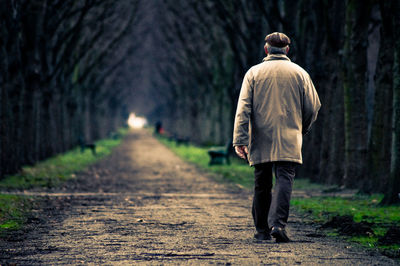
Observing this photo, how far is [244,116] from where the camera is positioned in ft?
22.6

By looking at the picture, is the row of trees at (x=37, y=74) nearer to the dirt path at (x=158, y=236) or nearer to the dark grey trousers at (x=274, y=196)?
the dirt path at (x=158, y=236)

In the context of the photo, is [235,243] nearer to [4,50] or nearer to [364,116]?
[364,116]

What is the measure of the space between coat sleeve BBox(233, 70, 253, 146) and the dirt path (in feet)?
3.63

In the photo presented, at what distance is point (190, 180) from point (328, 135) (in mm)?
3957

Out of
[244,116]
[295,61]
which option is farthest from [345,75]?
[244,116]

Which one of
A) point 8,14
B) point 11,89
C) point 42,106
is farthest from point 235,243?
point 42,106

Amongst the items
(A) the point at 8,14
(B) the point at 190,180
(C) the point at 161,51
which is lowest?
(B) the point at 190,180

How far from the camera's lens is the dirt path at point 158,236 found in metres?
6.01

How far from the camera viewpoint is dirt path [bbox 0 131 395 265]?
19.7 feet

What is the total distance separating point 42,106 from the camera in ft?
83.9

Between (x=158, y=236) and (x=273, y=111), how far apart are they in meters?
1.95

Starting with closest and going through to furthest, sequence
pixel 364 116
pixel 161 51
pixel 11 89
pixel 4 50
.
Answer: pixel 364 116, pixel 4 50, pixel 11 89, pixel 161 51

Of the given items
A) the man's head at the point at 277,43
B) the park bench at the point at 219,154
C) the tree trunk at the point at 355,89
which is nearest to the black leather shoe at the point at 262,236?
the man's head at the point at 277,43

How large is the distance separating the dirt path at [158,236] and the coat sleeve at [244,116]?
3.63ft
